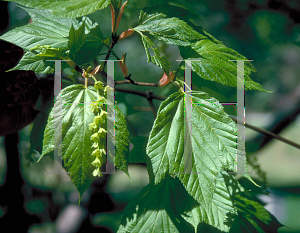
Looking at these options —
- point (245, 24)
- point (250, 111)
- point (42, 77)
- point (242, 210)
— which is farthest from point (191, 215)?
point (245, 24)

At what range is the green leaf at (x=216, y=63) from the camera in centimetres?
26

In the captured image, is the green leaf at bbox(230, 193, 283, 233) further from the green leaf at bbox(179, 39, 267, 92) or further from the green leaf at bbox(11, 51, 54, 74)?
the green leaf at bbox(11, 51, 54, 74)

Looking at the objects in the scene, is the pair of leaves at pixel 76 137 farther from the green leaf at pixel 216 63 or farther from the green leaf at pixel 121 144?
the green leaf at pixel 216 63

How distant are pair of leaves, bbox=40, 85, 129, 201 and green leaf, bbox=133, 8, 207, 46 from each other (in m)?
0.10

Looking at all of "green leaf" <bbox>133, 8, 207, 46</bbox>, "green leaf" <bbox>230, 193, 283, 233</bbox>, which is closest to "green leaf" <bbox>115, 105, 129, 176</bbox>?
"green leaf" <bbox>133, 8, 207, 46</bbox>

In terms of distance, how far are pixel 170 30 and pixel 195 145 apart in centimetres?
14

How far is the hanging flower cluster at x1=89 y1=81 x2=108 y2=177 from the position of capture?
0.67ft

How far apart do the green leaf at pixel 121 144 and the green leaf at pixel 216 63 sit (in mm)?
116

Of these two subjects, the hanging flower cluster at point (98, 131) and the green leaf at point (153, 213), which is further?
the green leaf at point (153, 213)

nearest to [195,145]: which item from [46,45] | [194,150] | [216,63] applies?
[194,150]

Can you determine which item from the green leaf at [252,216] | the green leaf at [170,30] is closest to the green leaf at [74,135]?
the green leaf at [170,30]

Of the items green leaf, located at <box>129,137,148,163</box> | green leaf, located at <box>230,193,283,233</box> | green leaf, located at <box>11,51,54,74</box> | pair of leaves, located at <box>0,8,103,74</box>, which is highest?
pair of leaves, located at <box>0,8,103,74</box>

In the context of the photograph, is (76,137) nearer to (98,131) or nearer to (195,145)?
(98,131)

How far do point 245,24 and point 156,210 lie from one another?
659 mm
